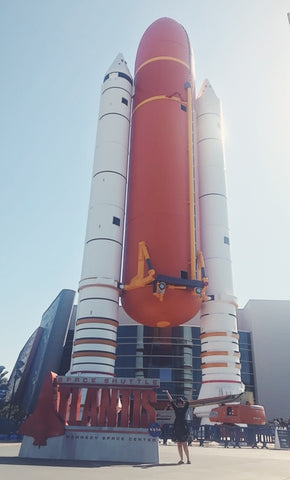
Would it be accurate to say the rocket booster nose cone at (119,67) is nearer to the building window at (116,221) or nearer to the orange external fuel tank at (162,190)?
the orange external fuel tank at (162,190)

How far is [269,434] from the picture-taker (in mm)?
21453

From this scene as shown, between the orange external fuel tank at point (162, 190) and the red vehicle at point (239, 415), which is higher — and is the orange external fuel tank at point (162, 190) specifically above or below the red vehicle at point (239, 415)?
above

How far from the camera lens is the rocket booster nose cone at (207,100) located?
86.3 ft

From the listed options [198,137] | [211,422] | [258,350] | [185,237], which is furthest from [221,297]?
[258,350]

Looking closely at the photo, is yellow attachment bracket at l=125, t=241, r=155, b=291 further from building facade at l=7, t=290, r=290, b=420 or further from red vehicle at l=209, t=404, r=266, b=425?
building facade at l=7, t=290, r=290, b=420

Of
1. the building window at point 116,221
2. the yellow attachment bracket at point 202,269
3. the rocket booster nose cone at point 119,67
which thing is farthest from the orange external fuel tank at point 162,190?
the rocket booster nose cone at point 119,67

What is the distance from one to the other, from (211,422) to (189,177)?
41.9ft

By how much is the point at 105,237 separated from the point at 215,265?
637 cm

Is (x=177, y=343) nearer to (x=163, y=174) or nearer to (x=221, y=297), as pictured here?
(x=221, y=297)

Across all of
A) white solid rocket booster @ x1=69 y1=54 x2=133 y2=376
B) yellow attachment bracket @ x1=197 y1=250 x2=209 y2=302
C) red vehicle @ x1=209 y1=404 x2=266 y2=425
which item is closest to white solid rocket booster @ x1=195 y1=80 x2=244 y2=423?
red vehicle @ x1=209 y1=404 x2=266 y2=425

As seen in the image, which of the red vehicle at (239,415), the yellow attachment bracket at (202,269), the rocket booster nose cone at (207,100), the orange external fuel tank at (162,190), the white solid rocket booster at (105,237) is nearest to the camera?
the red vehicle at (239,415)

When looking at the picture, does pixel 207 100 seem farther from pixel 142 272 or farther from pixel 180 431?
pixel 180 431

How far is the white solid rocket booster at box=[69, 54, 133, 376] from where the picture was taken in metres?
18.6

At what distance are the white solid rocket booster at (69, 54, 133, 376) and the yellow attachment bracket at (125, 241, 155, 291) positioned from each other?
1356 mm
